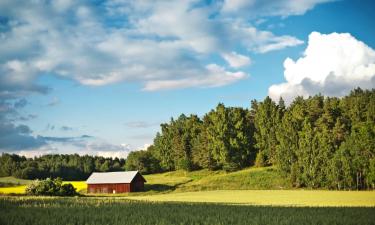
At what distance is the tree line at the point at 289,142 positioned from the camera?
274 feet

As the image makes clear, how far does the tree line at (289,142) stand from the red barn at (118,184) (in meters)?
29.5

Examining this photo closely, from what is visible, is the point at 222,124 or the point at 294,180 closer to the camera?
the point at 294,180

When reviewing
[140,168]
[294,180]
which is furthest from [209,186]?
[140,168]

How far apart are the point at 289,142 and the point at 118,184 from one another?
42.0m

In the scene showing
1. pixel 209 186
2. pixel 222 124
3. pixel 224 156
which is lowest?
pixel 209 186

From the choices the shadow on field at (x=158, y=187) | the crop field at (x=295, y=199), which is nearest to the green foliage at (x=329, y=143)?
the crop field at (x=295, y=199)

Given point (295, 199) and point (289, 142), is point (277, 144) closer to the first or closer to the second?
point (289, 142)

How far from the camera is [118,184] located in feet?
329

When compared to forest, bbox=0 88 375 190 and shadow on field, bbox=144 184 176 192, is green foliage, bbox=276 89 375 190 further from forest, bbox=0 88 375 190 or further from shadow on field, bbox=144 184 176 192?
shadow on field, bbox=144 184 176 192

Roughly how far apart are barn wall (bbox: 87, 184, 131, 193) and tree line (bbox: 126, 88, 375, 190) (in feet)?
107

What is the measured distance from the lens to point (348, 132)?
9312 centimetres

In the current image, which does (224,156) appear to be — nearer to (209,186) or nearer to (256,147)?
(256,147)

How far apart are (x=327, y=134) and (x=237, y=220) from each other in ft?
233

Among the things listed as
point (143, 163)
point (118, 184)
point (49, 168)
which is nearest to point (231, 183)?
point (118, 184)
